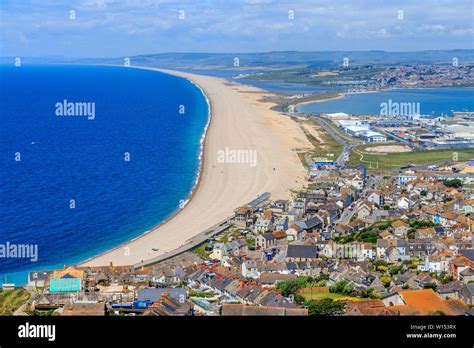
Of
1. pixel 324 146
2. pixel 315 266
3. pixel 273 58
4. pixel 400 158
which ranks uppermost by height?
pixel 273 58

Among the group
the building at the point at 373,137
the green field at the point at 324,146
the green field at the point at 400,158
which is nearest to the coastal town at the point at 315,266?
the green field at the point at 400,158

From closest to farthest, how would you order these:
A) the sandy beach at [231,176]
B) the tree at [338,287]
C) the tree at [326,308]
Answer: the tree at [326,308] < the tree at [338,287] < the sandy beach at [231,176]

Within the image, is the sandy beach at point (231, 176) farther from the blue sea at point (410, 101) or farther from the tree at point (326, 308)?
the blue sea at point (410, 101)

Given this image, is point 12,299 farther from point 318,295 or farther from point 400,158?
point 400,158

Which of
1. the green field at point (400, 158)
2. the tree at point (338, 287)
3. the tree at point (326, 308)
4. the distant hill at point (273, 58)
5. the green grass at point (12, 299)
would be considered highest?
the distant hill at point (273, 58)

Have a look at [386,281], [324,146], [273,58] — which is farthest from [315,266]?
[273,58]

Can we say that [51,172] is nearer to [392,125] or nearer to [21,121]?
[21,121]

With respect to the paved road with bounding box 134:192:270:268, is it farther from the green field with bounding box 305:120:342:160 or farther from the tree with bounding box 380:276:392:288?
the green field with bounding box 305:120:342:160
